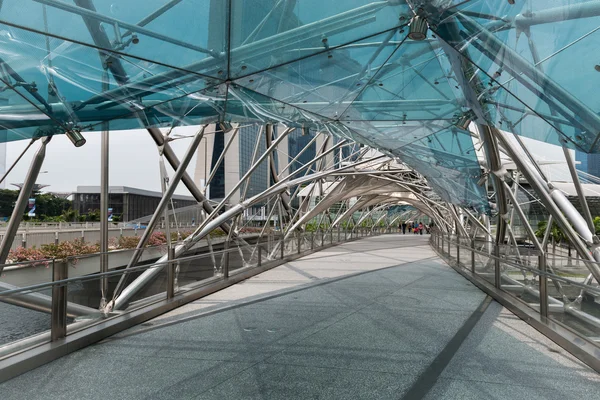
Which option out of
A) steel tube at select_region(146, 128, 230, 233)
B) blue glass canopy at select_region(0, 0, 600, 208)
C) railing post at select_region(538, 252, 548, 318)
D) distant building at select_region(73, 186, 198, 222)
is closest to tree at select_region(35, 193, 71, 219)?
distant building at select_region(73, 186, 198, 222)

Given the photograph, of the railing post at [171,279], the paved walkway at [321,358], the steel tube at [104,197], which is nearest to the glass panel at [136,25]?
the steel tube at [104,197]

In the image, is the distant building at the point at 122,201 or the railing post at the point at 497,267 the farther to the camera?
the distant building at the point at 122,201

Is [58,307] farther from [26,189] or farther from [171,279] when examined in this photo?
[26,189]

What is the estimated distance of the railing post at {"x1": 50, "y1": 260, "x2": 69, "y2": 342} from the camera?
5.51 meters

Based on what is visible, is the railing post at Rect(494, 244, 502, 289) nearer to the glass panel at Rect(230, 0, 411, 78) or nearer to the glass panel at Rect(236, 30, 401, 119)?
the glass panel at Rect(236, 30, 401, 119)

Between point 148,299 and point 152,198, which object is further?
point 152,198

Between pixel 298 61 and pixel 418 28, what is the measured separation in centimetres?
164

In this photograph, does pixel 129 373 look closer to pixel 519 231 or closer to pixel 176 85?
pixel 176 85

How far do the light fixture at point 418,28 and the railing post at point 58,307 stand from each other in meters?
4.91

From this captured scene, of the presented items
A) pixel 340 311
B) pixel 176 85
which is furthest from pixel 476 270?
pixel 176 85

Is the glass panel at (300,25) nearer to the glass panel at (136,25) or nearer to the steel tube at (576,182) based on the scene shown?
the glass panel at (136,25)

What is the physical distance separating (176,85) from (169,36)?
4.93ft

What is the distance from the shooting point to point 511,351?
5.80 m

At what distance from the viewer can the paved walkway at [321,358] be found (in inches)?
174
